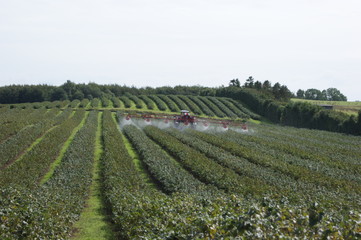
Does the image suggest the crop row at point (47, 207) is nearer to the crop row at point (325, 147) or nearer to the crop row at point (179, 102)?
the crop row at point (325, 147)

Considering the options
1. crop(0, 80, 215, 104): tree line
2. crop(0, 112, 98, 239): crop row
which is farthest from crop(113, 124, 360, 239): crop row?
crop(0, 80, 215, 104): tree line

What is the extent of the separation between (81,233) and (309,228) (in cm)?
1068

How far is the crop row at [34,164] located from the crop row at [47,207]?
1.40 m

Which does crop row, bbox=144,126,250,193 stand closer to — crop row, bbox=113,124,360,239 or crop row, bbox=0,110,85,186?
crop row, bbox=113,124,360,239

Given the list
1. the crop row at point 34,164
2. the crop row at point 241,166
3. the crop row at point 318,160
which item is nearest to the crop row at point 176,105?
the crop row at point 318,160

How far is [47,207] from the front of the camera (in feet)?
50.1

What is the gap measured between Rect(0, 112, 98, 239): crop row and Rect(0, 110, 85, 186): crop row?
1.40 m

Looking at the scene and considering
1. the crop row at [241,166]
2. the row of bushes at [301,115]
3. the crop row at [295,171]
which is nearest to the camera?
the crop row at [295,171]

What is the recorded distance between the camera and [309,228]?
354 inches

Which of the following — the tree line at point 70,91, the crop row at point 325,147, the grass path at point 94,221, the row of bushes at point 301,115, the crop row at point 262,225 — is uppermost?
the tree line at point 70,91

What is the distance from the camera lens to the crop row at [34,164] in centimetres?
2328

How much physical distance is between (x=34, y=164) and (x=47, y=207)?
13655mm

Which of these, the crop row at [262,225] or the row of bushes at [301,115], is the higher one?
→ the row of bushes at [301,115]

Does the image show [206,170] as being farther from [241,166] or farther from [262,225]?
[262,225]
